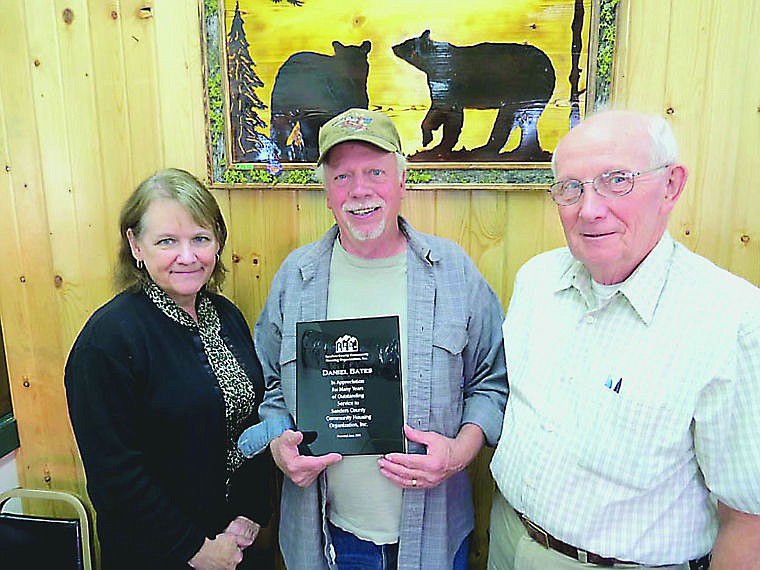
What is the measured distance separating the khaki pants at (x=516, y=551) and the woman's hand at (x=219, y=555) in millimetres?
669

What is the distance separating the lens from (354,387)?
4.25 feet

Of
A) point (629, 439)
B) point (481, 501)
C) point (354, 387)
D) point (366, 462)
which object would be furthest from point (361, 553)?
point (629, 439)

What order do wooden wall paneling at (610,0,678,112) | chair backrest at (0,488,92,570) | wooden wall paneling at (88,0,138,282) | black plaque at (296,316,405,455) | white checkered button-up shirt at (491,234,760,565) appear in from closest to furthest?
white checkered button-up shirt at (491,234,760,565), black plaque at (296,316,405,455), wooden wall paneling at (610,0,678,112), wooden wall paneling at (88,0,138,282), chair backrest at (0,488,92,570)

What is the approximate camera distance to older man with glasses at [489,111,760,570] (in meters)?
0.98

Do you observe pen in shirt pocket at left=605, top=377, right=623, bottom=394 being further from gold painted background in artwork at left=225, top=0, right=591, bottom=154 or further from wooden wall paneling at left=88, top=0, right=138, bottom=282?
wooden wall paneling at left=88, top=0, right=138, bottom=282

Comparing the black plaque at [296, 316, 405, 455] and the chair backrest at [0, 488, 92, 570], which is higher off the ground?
the black plaque at [296, 316, 405, 455]

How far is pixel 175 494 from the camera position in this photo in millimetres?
1432

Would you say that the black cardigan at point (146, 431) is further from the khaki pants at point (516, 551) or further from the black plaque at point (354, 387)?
the khaki pants at point (516, 551)

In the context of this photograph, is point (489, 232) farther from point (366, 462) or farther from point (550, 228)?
point (366, 462)

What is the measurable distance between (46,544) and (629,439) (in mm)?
1882

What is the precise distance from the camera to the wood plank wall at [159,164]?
1.53 metres

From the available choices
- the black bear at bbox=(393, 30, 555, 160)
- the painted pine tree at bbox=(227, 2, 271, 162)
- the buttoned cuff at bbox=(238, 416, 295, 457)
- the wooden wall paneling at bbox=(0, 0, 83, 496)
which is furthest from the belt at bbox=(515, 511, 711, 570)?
the wooden wall paneling at bbox=(0, 0, 83, 496)

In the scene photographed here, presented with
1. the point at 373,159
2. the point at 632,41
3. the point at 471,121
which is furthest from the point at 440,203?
Result: the point at 632,41

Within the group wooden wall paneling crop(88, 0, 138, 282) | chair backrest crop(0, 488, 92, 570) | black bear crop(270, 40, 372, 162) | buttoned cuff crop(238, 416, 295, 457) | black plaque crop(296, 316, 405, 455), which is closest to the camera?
black plaque crop(296, 316, 405, 455)
